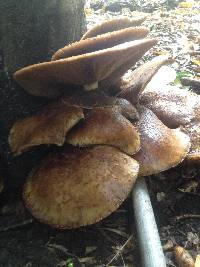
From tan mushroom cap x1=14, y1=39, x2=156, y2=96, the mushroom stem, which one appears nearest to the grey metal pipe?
the mushroom stem

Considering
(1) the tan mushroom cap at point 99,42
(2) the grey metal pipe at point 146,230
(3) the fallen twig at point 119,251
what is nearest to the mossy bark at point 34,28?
(1) the tan mushroom cap at point 99,42

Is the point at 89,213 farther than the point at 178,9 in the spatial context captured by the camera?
No

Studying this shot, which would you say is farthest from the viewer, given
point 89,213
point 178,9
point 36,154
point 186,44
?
point 178,9

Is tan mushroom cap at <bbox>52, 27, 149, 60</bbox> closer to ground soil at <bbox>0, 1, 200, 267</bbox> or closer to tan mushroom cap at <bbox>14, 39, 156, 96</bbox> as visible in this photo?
tan mushroom cap at <bbox>14, 39, 156, 96</bbox>

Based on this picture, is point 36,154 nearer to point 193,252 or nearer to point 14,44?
point 14,44

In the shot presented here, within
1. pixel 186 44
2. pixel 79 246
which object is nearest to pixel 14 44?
pixel 79 246
